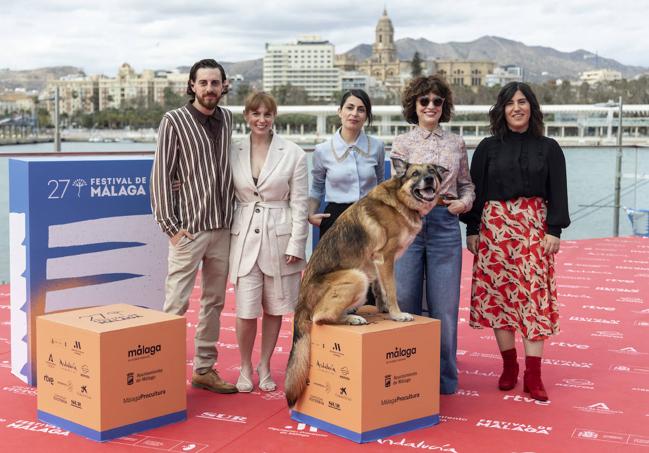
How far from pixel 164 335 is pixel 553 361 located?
7.82 feet

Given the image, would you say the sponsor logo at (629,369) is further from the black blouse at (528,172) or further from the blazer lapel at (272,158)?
the blazer lapel at (272,158)

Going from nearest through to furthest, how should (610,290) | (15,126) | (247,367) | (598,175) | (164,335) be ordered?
(164,335), (247,367), (610,290), (598,175), (15,126)

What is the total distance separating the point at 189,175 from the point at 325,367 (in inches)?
43.0

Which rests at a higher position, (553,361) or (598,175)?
(598,175)

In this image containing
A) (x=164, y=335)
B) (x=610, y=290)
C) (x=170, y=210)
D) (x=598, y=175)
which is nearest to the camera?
(x=164, y=335)

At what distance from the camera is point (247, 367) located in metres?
3.97

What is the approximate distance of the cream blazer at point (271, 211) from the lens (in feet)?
12.3

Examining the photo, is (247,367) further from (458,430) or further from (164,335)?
(458,430)

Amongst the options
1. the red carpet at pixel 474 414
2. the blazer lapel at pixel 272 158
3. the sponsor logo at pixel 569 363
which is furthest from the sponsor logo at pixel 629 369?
the blazer lapel at pixel 272 158

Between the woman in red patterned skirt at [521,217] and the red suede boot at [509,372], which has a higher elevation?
the woman in red patterned skirt at [521,217]

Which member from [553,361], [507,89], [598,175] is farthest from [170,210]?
[598,175]

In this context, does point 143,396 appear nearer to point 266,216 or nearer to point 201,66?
point 266,216

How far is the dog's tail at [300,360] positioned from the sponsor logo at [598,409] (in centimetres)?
132

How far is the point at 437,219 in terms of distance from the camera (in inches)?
149
